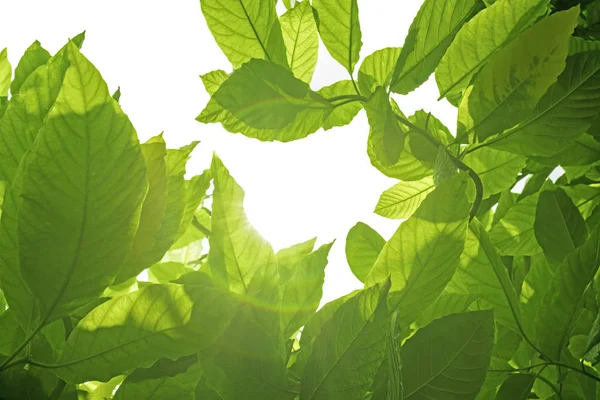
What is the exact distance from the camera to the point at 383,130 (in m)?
0.64

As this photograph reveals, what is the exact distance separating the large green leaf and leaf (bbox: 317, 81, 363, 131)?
374 mm

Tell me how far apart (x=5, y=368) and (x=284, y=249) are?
32 cm

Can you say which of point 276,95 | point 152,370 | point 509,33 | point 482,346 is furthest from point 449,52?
point 152,370

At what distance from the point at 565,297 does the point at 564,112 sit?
0.74 feet

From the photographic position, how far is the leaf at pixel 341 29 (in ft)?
2.21

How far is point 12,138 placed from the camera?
0.51 m

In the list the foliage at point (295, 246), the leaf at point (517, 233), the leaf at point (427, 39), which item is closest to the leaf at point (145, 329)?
the foliage at point (295, 246)

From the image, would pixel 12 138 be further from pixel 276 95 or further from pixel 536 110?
pixel 536 110

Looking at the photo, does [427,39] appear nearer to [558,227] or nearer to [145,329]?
[558,227]

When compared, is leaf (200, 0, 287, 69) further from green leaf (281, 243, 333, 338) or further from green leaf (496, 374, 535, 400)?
green leaf (496, 374, 535, 400)

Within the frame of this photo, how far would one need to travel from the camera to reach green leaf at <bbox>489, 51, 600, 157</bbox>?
0.67 metres

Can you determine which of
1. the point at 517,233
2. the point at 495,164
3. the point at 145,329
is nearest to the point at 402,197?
the point at 495,164

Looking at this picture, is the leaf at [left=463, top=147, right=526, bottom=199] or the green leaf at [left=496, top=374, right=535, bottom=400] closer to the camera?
the green leaf at [left=496, top=374, right=535, bottom=400]

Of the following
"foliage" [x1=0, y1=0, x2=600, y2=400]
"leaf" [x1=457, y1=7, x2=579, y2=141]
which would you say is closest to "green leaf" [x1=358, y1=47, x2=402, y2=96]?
"foliage" [x1=0, y1=0, x2=600, y2=400]
